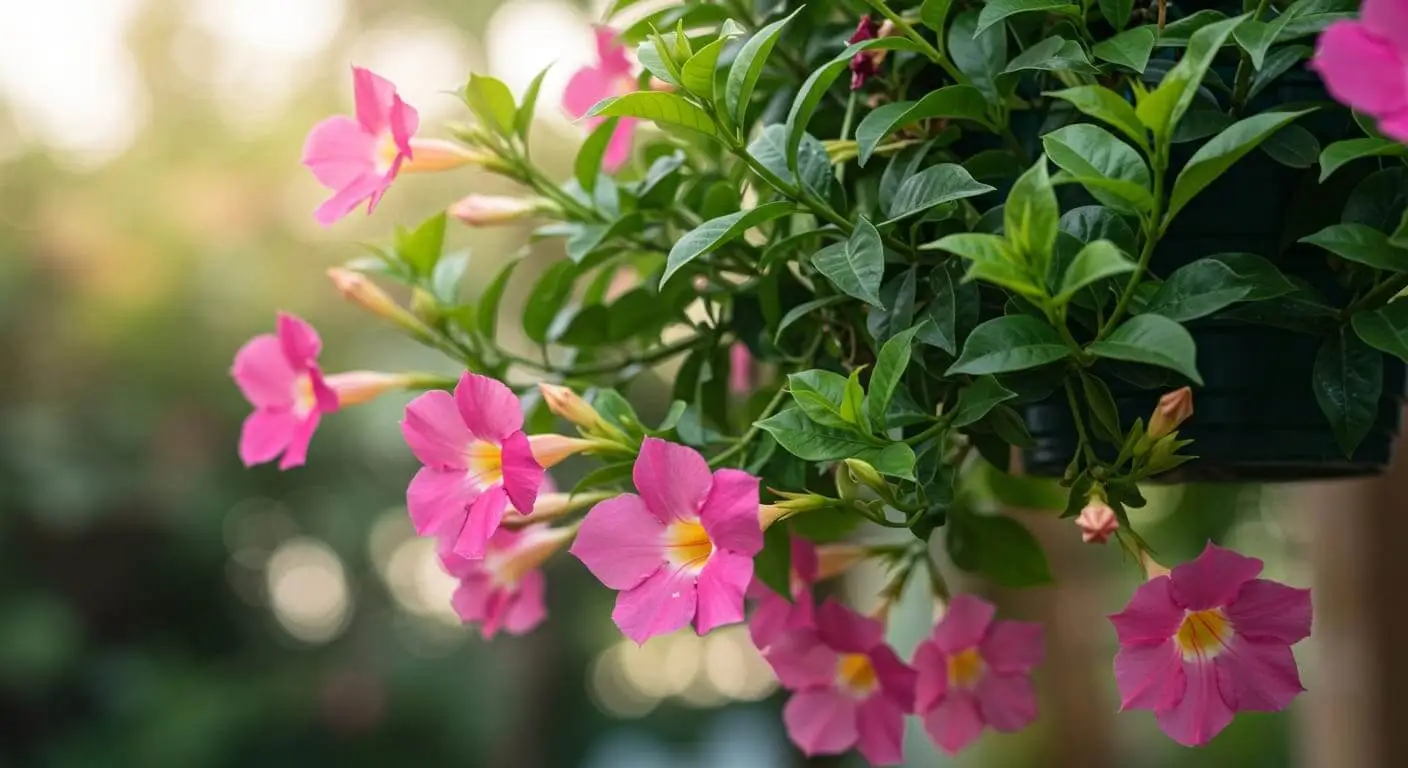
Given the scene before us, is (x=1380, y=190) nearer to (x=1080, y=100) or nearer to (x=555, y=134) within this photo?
(x=1080, y=100)

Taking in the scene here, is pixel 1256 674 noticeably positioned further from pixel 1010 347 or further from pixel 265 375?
pixel 265 375

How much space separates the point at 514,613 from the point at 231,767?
1889 millimetres

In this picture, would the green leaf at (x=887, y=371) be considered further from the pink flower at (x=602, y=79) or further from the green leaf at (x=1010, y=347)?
the pink flower at (x=602, y=79)

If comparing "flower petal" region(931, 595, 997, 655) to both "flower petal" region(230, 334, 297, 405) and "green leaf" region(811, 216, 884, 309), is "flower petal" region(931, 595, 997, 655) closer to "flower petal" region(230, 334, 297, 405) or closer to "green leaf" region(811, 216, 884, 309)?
"green leaf" region(811, 216, 884, 309)

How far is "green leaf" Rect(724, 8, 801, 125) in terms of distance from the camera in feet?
1.54

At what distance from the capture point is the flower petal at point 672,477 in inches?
18.0

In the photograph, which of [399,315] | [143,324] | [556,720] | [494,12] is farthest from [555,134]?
[399,315]

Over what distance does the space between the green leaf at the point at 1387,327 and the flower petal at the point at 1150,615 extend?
0.11m

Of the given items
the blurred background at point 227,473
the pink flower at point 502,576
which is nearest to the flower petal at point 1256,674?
the pink flower at point 502,576

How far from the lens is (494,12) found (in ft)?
7.66

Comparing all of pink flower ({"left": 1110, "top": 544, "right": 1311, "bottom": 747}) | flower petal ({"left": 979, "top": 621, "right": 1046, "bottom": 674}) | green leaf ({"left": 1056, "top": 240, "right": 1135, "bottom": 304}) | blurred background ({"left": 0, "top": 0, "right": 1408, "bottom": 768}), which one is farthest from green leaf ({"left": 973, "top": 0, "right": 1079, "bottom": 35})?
blurred background ({"left": 0, "top": 0, "right": 1408, "bottom": 768})

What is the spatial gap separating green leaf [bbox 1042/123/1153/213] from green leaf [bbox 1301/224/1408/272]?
60mm

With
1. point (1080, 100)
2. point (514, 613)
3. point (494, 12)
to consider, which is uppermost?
point (1080, 100)

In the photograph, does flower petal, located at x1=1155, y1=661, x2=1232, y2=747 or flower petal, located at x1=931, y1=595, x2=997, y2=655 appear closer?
flower petal, located at x1=1155, y1=661, x2=1232, y2=747
